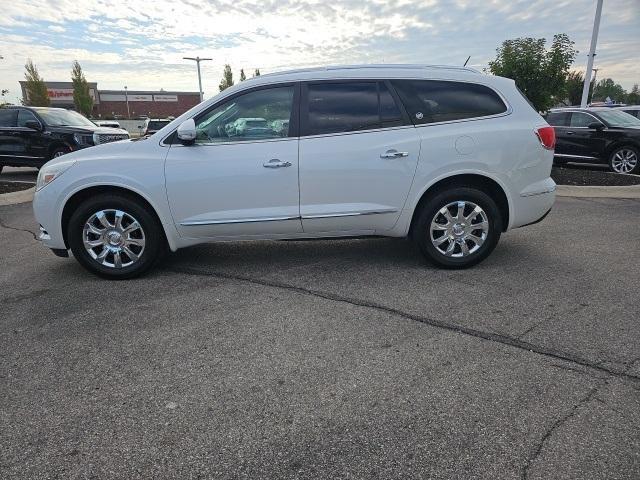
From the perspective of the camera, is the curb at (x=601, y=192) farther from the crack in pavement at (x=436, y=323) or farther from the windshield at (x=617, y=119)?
the crack in pavement at (x=436, y=323)

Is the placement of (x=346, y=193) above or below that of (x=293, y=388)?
above

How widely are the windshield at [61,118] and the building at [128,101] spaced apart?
60.0m

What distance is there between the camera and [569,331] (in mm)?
3453

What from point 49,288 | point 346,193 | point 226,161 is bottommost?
point 49,288

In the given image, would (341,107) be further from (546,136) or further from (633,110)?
(633,110)

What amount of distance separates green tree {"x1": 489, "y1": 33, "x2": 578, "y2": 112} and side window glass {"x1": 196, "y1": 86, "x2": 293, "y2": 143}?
1130 cm

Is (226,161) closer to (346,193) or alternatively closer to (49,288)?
(346,193)

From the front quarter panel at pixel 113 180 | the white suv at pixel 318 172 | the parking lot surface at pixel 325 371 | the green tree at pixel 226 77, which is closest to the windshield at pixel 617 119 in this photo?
the parking lot surface at pixel 325 371

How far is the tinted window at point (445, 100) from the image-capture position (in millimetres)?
4660

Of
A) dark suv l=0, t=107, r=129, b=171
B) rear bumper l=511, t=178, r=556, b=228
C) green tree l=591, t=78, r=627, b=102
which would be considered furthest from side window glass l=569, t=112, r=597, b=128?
green tree l=591, t=78, r=627, b=102

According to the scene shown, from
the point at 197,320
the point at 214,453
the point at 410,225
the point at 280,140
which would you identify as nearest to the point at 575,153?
the point at 410,225

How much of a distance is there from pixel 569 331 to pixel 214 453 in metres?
2.55

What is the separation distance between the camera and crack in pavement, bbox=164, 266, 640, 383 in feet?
9.92

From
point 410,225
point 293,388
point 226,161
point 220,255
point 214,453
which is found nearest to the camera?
point 214,453
